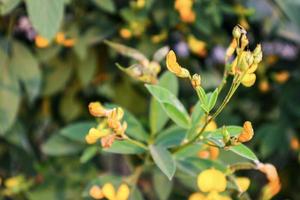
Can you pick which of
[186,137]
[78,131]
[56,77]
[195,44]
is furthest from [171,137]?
[56,77]

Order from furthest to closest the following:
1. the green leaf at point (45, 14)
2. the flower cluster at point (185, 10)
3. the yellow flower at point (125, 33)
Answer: the yellow flower at point (125, 33), the flower cluster at point (185, 10), the green leaf at point (45, 14)

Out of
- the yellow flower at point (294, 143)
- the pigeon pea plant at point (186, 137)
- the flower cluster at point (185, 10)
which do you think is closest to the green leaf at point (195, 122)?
the pigeon pea plant at point (186, 137)

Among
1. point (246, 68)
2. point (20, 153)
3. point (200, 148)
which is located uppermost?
point (246, 68)

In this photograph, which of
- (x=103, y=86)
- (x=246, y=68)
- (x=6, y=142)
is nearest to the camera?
(x=246, y=68)

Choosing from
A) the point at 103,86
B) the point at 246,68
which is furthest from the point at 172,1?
the point at 246,68

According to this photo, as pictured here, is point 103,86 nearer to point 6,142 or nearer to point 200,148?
point 6,142

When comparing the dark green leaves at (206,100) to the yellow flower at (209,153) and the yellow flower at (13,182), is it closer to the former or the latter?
the yellow flower at (209,153)

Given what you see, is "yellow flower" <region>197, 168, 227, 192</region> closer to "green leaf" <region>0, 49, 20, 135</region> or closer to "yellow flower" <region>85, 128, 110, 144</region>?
"yellow flower" <region>85, 128, 110, 144</region>
